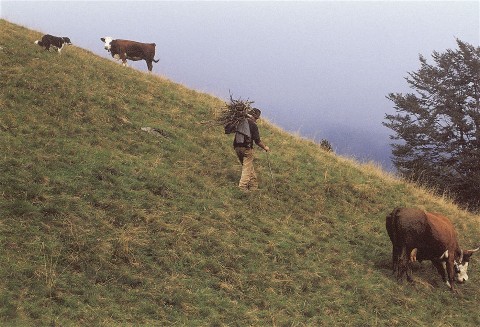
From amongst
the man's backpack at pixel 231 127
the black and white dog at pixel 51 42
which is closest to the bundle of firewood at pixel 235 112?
the man's backpack at pixel 231 127

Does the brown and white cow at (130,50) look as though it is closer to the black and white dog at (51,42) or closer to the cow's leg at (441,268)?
the black and white dog at (51,42)

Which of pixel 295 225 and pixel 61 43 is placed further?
pixel 61 43

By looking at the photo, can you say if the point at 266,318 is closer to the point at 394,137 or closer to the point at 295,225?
the point at 295,225

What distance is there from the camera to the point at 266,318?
8.70m

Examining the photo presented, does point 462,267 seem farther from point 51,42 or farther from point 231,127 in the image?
point 51,42

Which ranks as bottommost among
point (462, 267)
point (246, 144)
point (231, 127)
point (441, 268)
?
point (441, 268)

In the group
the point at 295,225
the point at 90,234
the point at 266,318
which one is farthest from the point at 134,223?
the point at 295,225

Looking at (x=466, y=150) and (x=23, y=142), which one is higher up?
(x=466, y=150)

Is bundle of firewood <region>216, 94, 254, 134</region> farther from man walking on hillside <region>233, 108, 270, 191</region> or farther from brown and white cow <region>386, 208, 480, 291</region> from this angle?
brown and white cow <region>386, 208, 480, 291</region>

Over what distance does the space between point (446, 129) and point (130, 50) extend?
63.1 feet

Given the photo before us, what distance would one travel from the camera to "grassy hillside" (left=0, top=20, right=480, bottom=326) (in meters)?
8.38

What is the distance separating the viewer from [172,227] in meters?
10.8

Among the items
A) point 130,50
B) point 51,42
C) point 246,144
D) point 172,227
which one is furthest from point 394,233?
point 130,50

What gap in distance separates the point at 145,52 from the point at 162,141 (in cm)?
1179
